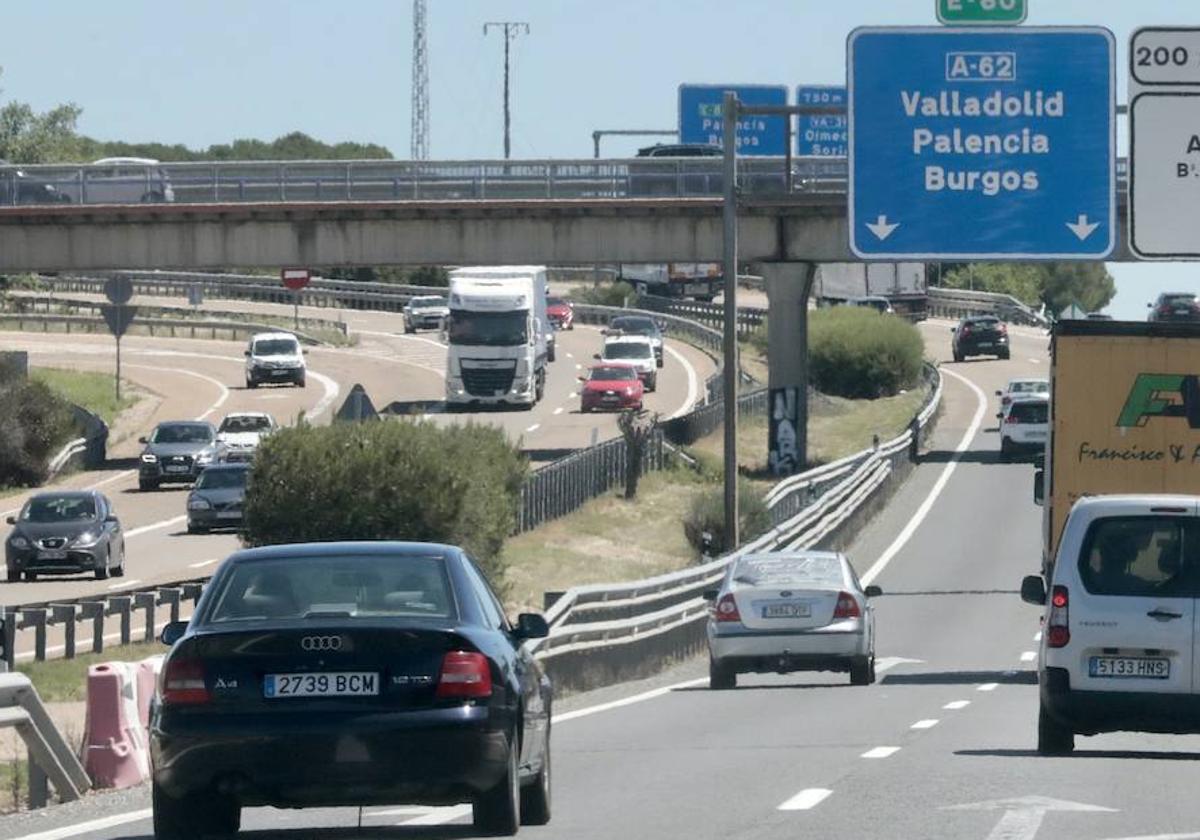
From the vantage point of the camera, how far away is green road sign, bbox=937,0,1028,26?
102 feet

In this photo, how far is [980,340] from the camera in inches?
3706

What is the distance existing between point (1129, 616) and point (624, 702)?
8910 mm

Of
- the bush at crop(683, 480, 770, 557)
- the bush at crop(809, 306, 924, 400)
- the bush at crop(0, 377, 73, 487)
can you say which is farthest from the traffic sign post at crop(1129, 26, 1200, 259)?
the bush at crop(809, 306, 924, 400)

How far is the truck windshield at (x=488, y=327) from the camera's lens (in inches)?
2859

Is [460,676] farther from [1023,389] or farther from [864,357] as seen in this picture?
[864,357]

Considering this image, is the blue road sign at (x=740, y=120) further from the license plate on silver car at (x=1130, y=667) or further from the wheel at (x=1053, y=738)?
the license plate on silver car at (x=1130, y=667)

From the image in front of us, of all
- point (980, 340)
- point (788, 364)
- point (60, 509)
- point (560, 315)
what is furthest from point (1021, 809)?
point (560, 315)

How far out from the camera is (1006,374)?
3519 inches

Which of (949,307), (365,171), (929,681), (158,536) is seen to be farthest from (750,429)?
(949,307)

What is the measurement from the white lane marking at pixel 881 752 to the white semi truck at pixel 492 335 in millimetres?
54667

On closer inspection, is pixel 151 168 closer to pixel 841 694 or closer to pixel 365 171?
pixel 365 171

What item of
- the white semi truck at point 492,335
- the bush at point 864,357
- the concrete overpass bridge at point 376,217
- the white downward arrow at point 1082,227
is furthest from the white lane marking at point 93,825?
the bush at point 864,357

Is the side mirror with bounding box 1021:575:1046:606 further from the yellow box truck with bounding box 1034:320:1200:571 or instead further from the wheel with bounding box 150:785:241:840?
the yellow box truck with bounding box 1034:320:1200:571

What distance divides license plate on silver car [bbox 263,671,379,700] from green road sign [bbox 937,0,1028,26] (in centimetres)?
2126
